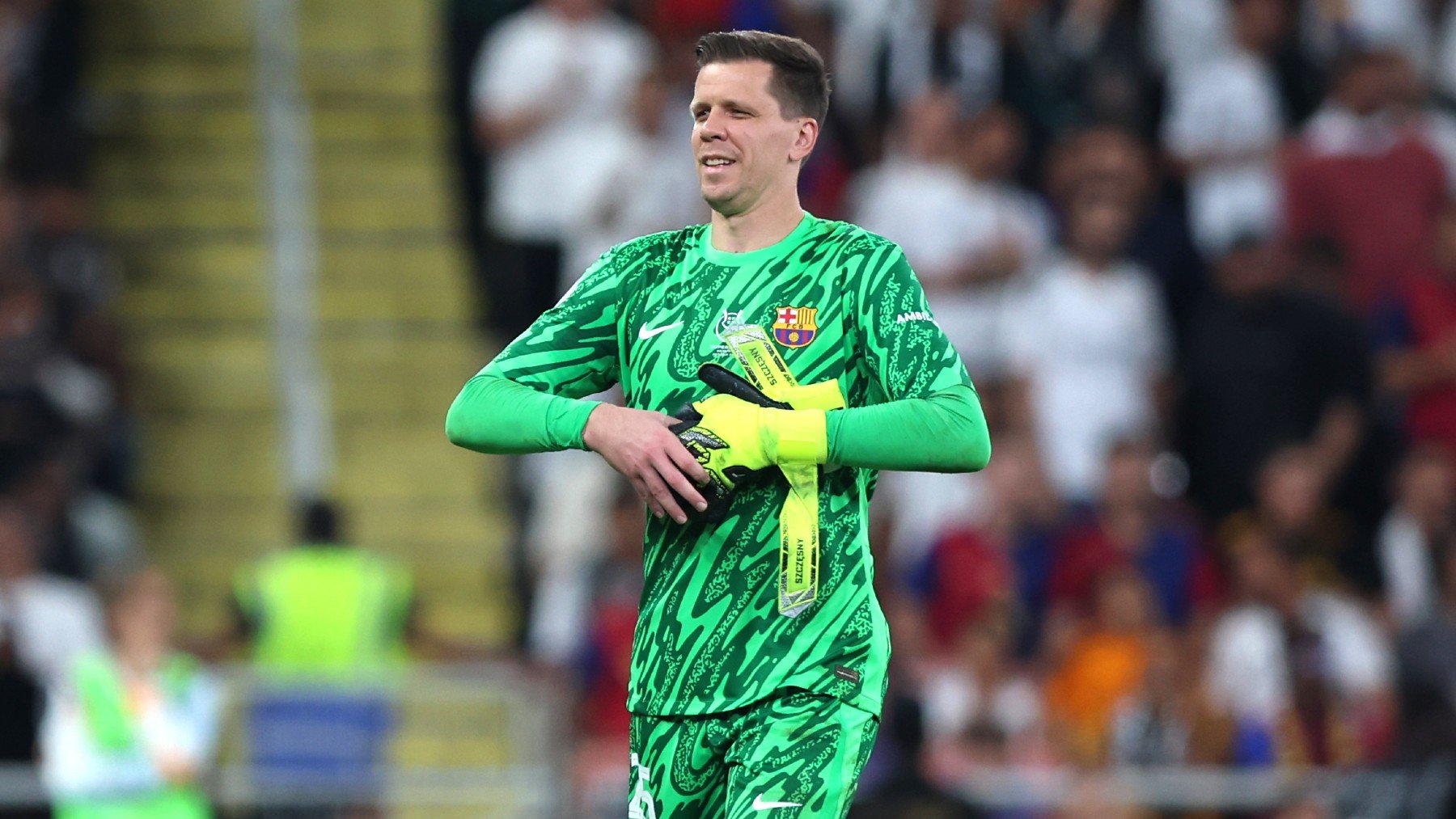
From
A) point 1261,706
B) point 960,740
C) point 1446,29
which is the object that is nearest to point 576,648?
point 960,740

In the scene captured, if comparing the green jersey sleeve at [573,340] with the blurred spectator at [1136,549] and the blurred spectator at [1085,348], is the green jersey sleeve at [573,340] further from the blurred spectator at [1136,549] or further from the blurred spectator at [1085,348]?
the blurred spectator at [1085,348]

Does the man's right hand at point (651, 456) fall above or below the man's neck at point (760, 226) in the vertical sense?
below

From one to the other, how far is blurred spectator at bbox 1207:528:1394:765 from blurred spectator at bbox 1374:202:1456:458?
5.11 feet

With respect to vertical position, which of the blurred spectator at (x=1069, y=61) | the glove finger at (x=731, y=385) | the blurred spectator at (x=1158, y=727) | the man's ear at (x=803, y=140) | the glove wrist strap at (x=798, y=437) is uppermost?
the blurred spectator at (x=1069, y=61)

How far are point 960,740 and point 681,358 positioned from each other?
652cm

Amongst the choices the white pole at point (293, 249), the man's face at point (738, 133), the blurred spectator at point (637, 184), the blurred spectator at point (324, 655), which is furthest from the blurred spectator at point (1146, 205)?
the man's face at point (738, 133)

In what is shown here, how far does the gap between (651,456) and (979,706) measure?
22.4ft

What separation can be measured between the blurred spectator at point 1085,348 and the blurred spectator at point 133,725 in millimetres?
4500

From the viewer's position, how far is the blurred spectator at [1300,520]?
1258 cm

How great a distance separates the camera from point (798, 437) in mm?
5094

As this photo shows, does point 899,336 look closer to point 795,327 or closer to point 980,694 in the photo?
point 795,327

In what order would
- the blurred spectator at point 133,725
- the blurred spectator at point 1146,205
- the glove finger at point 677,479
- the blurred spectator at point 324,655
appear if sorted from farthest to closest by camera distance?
1. the blurred spectator at point 1146,205
2. the blurred spectator at point 324,655
3. the blurred spectator at point 133,725
4. the glove finger at point 677,479

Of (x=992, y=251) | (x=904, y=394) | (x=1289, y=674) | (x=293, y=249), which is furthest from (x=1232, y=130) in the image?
(x=904, y=394)

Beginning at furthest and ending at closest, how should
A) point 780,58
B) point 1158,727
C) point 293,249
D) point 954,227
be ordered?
point 293,249 → point 954,227 → point 1158,727 → point 780,58
